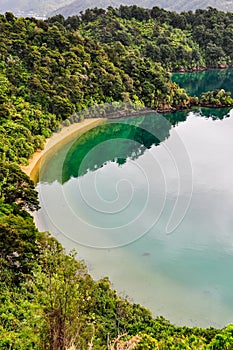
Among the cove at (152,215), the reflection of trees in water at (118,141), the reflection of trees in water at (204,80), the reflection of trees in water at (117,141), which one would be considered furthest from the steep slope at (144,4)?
the cove at (152,215)

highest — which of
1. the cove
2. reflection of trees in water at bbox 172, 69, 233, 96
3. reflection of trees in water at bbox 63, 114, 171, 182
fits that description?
reflection of trees in water at bbox 172, 69, 233, 96

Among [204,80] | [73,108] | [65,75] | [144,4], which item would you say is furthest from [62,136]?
[144,4]

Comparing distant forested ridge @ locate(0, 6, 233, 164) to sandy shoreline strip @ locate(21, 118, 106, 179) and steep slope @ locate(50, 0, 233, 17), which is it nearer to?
sandy shoreline strip @ locate(21, 118, 106, 179)

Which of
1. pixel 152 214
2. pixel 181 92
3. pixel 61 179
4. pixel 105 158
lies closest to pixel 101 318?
pixel 152 214

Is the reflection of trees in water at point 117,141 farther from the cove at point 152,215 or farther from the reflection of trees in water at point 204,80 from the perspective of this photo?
the reflection of trees in water at point 204,80

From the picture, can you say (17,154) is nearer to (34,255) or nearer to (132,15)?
(34,255)

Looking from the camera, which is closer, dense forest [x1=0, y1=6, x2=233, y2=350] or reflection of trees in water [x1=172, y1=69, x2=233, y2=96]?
dense forest [x1=0, y1=6, x2=233, y2=350]

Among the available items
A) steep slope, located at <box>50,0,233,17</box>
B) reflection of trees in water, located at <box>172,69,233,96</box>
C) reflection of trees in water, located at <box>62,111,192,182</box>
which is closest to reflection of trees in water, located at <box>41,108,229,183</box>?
reflection of trees in water, located at <box>62,111,192,182</box>
